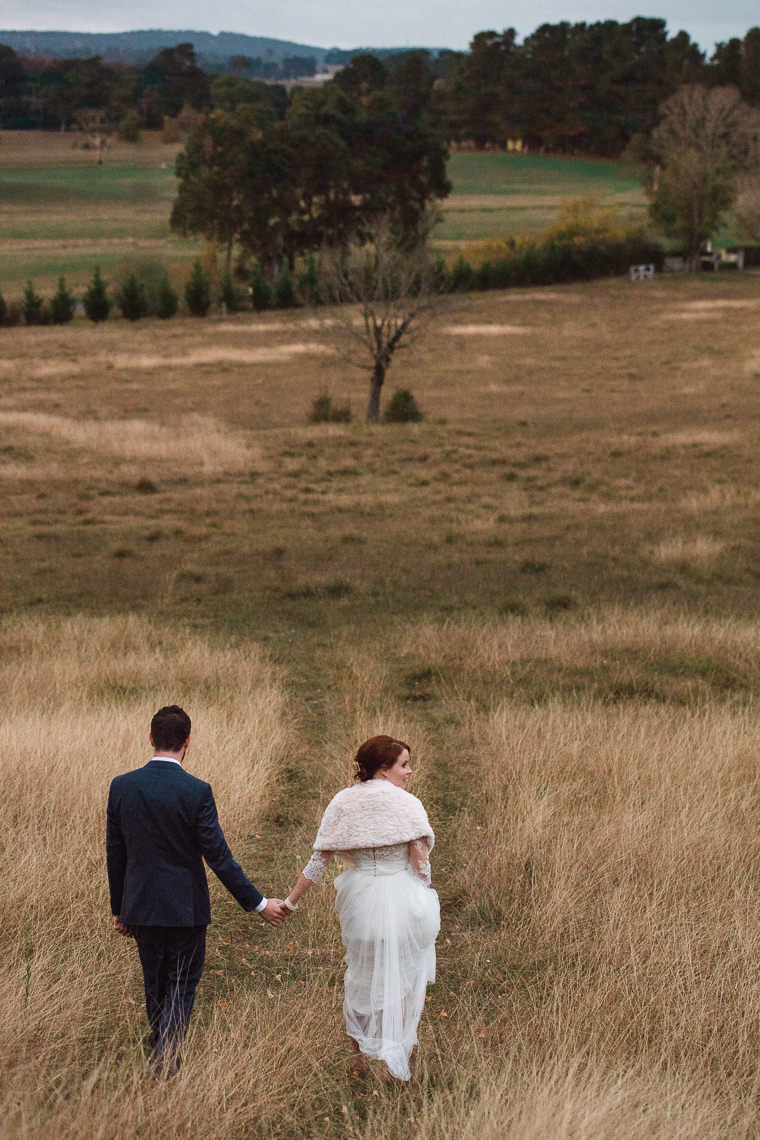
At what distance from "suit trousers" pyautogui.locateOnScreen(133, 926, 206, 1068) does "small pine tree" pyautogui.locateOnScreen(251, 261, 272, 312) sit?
212 feet

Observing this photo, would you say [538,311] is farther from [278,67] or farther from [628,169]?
[278,67]

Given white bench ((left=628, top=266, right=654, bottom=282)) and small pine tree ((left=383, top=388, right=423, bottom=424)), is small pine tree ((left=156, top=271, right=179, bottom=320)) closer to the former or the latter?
white bench ((left=628, top=266, right=654, bottom=282))

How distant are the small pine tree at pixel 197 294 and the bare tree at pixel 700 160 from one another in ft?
130

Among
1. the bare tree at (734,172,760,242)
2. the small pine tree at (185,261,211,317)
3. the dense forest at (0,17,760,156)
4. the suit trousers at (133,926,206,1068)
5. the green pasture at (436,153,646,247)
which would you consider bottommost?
the suit trousers at (133,926,206,1068)

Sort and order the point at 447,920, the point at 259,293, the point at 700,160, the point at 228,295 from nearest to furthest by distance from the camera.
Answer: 1. the point at 447,920
2. the point at 228,295
3. the point at 259,293
4. the point at 700,160

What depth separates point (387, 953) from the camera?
4262 mm

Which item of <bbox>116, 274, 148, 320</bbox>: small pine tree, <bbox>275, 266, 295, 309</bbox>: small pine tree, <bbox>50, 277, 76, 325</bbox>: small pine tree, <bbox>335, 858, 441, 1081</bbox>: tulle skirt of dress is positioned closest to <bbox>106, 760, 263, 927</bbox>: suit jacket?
<bbox>335, 858, 441, 1081</bbox>: tulle skirt of dress

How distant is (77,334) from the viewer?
5509 centimetres

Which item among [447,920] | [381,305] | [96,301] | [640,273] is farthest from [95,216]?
[447,920]

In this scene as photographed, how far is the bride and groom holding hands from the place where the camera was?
4.22 m

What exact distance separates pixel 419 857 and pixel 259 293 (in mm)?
65042

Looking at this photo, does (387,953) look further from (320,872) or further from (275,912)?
(275,912)

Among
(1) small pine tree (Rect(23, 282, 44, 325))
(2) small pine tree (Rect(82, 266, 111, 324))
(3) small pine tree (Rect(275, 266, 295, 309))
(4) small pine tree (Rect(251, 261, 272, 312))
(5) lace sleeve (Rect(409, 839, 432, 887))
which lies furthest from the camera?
(3) small pine tree (Rect(275, 266, 295, 309))

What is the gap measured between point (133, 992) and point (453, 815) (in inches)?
120
